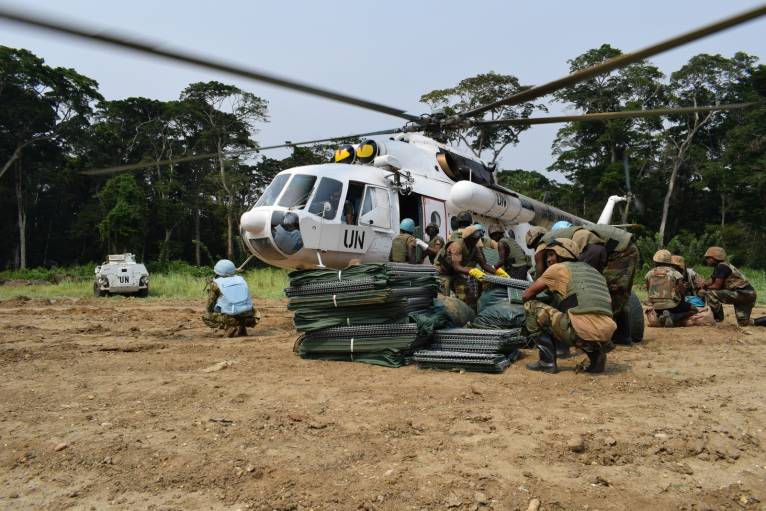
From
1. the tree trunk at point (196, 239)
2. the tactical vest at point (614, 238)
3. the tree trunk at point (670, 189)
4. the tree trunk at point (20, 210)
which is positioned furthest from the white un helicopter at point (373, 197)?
the tree trunk at point (20, 210)

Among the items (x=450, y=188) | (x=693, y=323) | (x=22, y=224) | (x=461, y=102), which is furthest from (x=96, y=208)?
(x=693, y=323)

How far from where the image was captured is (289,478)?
2.99m

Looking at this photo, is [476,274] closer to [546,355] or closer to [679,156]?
[546,355]

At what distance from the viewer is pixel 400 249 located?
28.2ft

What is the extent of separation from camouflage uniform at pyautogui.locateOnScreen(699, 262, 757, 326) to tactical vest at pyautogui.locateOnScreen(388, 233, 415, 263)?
14.7 ft

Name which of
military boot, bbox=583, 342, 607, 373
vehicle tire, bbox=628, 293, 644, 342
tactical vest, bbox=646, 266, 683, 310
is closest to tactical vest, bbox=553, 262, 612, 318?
military boot, bbox=583, 342, 607, 373

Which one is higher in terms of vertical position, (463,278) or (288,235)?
(288,235)

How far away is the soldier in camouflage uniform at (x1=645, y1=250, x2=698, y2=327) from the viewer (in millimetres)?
8453

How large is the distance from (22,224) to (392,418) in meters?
34.1

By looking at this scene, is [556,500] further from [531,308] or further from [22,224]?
[22,224]

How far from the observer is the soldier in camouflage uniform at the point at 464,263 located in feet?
23.5

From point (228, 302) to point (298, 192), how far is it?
6.28 feet

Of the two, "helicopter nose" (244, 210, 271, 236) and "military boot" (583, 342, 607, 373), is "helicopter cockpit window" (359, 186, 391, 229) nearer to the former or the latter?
"helicopter nose" (244, 210, 271, 236)

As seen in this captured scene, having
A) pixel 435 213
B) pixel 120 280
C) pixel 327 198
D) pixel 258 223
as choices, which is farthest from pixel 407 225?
pixel 120 280
